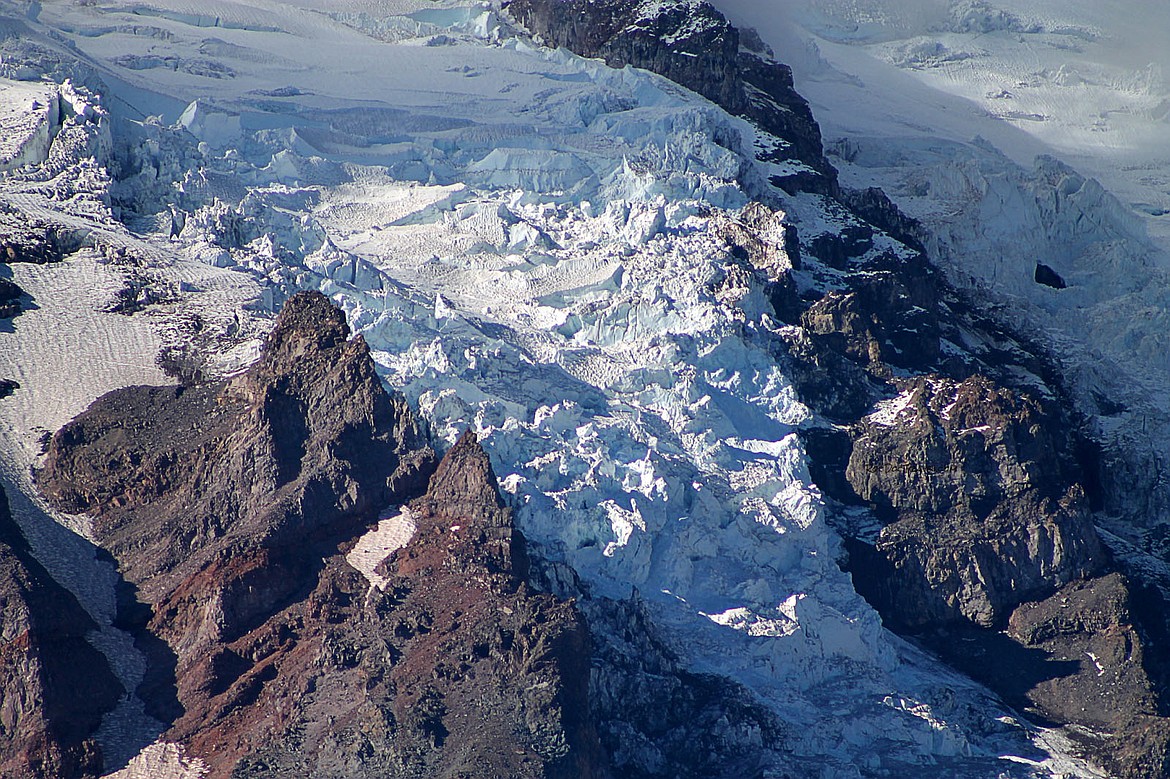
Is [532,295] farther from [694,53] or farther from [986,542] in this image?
[694,53]

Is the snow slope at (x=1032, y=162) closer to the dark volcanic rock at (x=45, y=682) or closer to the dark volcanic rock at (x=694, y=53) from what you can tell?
the dark volcanic rock at (x=694, y=53)

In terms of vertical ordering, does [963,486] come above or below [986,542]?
above

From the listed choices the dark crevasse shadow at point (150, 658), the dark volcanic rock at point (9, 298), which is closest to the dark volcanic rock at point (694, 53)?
the dark volcanic rock at point (9, 298)

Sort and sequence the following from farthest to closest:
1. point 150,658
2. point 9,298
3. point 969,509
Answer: point 9,298, point 969,509, point 150,658

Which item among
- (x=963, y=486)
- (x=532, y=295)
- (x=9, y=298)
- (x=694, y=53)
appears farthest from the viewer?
(x=694, y=53)

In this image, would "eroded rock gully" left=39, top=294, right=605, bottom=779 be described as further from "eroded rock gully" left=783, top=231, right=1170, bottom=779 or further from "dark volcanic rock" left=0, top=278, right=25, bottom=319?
"eroded rock gully" left=783, top=231, right=1170, bottom=779

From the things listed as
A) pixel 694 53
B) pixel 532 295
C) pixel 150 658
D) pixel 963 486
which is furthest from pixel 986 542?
pixel 694 53
